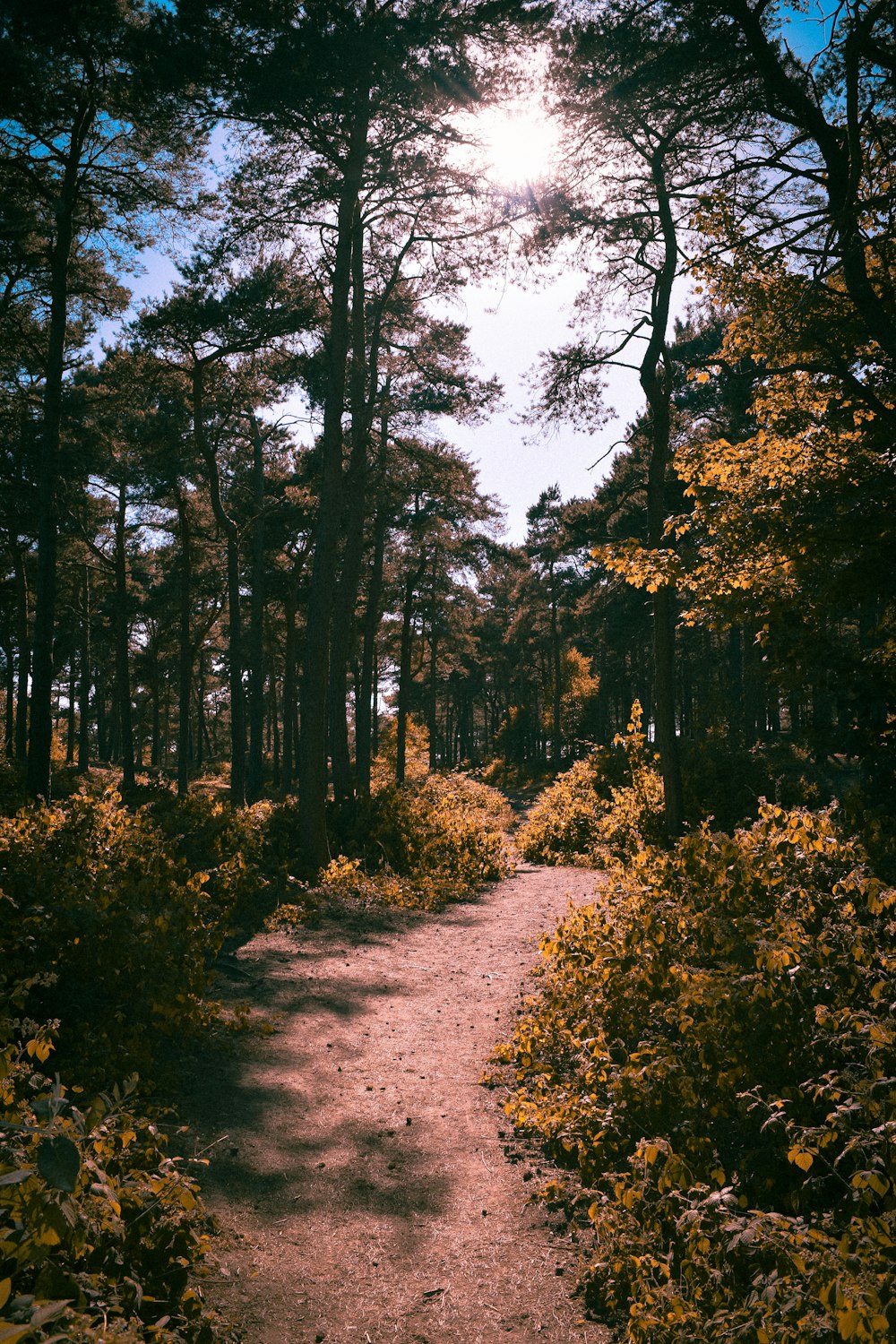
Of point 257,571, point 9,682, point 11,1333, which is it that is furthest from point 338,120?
point 9,682

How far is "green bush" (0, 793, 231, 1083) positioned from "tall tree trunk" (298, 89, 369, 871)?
616 cm

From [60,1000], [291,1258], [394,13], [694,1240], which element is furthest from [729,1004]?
[394,13]

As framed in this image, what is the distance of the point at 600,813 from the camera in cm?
1866

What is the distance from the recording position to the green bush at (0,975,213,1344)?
2.12m

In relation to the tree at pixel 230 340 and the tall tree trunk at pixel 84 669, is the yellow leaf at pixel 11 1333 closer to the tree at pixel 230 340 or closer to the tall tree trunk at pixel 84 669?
the tree at pixel 230 340

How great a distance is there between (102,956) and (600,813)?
14.8 metres

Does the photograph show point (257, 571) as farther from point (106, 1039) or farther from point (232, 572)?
point (106, 1039)

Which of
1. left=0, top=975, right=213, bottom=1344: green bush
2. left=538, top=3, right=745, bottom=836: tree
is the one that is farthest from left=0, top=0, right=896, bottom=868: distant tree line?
left=0, top=975, right=213, bottom=1344: green bush

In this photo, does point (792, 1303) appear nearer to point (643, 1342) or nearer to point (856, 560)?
point (643, 1342)

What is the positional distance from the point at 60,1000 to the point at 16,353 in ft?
53.3

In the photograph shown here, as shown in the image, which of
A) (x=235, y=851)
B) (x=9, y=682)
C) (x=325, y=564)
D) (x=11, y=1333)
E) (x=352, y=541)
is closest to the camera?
(x=11, y=1333)

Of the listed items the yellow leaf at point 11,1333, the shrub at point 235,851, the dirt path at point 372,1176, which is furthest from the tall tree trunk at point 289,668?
the yellow leaf at point 11,1333

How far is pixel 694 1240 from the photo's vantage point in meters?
3.12

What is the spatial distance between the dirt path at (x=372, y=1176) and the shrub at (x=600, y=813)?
6240 millimetres
